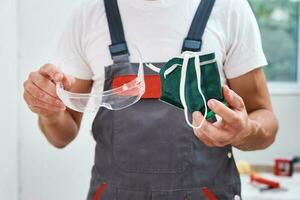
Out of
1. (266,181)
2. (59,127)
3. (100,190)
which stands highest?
(59,127)

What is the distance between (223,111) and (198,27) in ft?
0.93

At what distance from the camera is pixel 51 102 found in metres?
0.82

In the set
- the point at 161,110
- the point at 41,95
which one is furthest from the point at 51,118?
the point at 161,110

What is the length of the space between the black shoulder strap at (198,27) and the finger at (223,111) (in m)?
0.24

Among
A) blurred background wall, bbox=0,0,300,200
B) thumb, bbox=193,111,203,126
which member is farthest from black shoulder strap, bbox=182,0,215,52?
blurred background wall, bbox=0,0,300,200

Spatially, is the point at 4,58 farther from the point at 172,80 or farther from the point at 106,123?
the point at 172,80

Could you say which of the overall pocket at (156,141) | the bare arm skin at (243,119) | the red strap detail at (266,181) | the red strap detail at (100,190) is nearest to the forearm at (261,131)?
the bare arm skin at (243,119)

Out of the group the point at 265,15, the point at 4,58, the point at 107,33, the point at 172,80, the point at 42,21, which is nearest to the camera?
the point at 172,80

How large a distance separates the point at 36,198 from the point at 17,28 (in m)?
0.42

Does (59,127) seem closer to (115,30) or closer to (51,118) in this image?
(51,118)

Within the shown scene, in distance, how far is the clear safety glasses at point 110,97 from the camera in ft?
2.63

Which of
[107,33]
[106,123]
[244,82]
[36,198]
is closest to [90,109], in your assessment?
[106,123]

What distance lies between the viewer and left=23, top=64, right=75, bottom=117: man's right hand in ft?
2.62

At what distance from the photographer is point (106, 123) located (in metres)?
0.90
